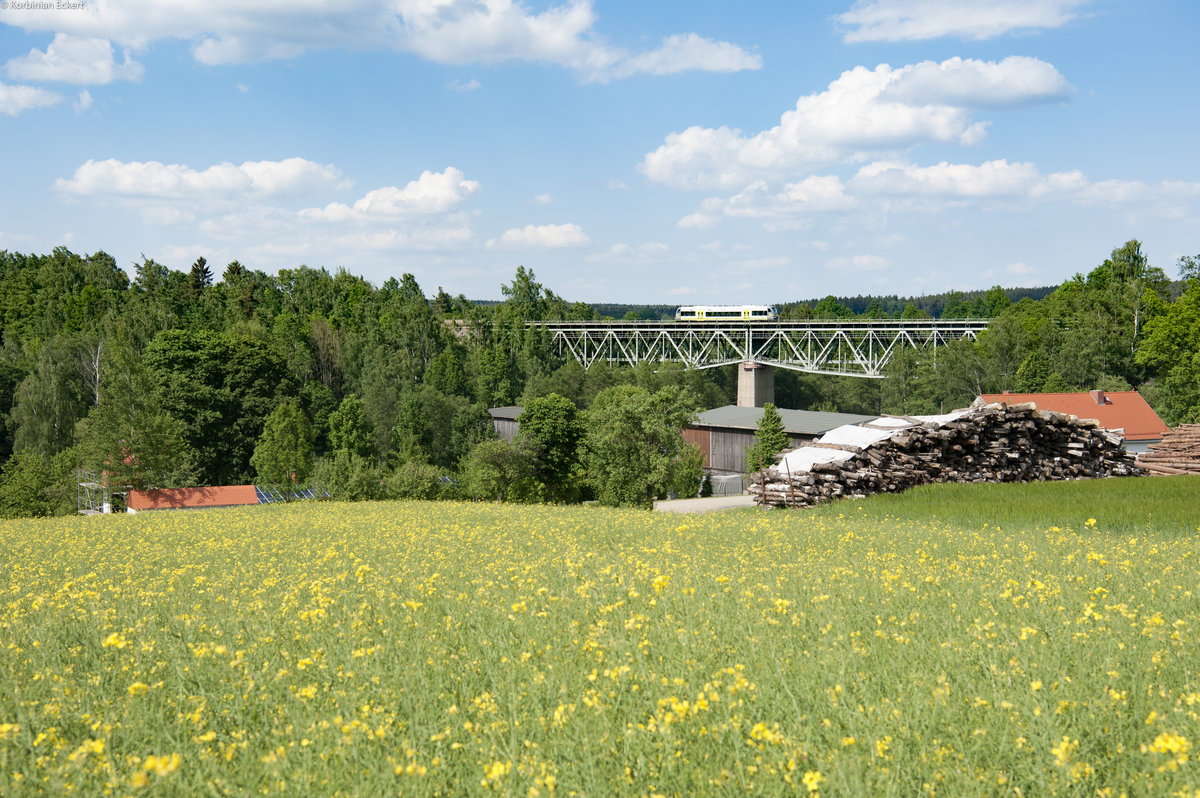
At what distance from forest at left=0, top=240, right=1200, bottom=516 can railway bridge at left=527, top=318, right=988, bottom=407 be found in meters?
5.85

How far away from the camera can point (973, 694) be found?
565cm

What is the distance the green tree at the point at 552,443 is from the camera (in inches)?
2351

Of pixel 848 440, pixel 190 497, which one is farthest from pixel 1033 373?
pixel 190 497

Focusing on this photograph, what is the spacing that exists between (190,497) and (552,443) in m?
25.7

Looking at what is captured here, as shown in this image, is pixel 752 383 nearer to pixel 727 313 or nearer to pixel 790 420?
pixel 727 313

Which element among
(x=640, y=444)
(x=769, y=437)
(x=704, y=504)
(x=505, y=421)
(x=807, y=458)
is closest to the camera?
(x=807, y=458)

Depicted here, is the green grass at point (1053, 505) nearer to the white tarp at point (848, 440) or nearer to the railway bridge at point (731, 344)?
the white tarp at point (848, 440)

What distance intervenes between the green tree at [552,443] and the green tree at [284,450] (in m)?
20.2

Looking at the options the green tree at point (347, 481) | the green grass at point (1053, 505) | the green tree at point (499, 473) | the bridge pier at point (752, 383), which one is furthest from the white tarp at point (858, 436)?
the bridge pier at point (752, 383)

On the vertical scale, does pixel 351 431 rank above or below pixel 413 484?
above

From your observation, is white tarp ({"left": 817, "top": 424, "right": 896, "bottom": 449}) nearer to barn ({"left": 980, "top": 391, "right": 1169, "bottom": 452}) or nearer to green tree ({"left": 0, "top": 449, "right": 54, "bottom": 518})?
barn ({"left": 980, "top": 391, "right": 1169, "bottom": 452})

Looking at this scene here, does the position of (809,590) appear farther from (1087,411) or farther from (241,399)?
(241,399)

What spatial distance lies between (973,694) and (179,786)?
16.6ft

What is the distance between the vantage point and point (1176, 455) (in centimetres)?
3033
